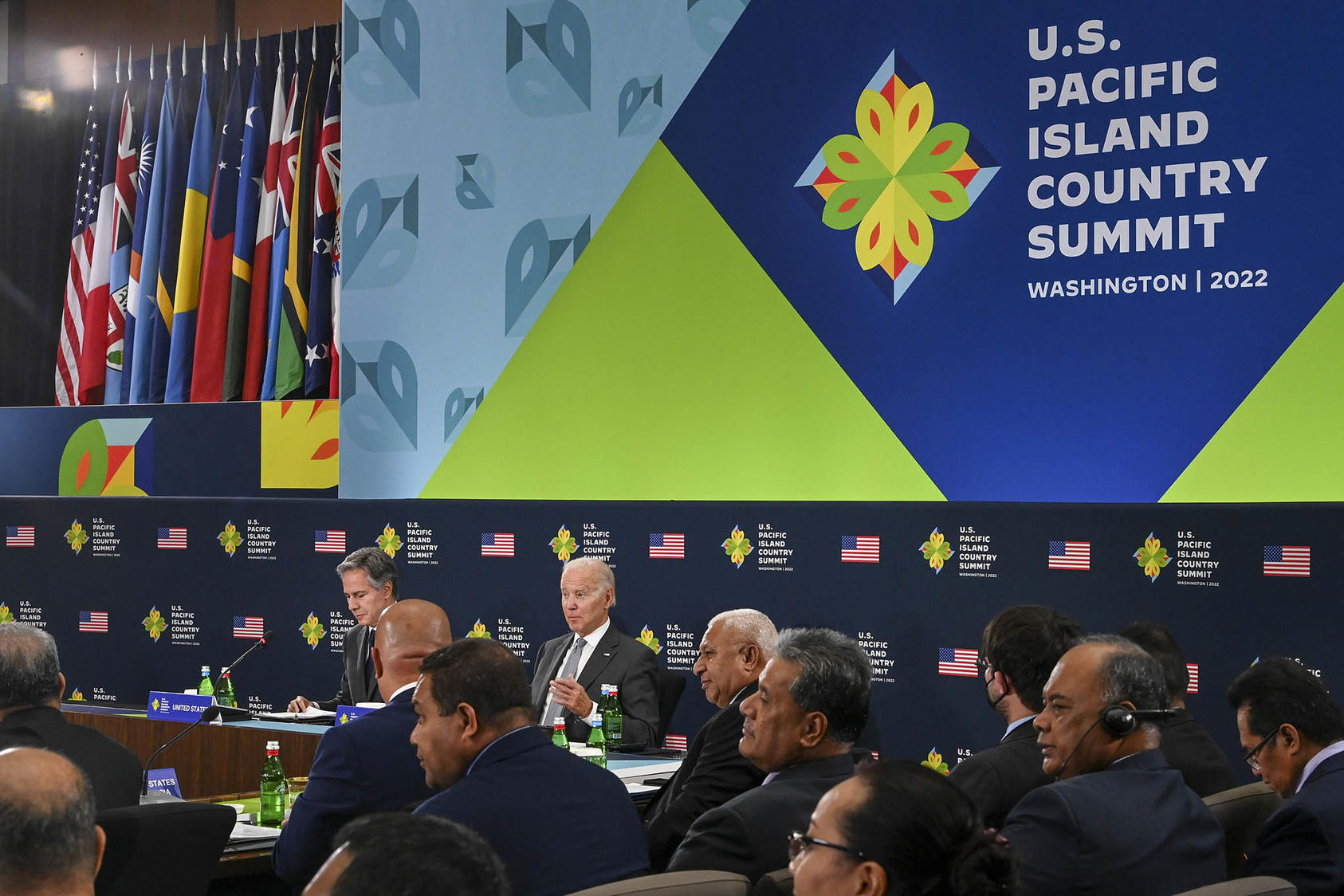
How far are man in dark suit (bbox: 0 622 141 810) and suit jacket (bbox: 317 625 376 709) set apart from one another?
2.89m

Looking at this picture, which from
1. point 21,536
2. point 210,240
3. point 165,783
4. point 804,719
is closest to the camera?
point 804,719

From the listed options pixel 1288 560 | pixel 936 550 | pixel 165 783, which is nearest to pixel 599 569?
pixel 936 550

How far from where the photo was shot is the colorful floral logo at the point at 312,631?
294 inches

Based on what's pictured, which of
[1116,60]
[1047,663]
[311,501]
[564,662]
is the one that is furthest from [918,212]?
[311,501]

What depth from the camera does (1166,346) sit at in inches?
224

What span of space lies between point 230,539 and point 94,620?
Result: 109 cm

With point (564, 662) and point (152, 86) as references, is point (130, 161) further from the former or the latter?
point (564, 662)

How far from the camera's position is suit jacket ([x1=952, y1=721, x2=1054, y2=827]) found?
3.38 metres

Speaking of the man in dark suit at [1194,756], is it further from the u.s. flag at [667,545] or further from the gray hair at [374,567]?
the gray hair at [374,567]

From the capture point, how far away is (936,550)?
590 centimetres

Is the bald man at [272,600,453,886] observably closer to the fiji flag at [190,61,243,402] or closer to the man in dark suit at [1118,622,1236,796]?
the man in dark suit at [1118,622,1236,796]

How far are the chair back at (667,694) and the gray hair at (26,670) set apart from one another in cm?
283

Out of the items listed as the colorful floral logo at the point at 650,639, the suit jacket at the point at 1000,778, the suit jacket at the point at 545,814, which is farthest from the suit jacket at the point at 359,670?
the suit jacket at the point at 1000,778

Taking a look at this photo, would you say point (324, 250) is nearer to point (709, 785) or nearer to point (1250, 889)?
point (709, 785)
